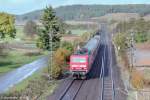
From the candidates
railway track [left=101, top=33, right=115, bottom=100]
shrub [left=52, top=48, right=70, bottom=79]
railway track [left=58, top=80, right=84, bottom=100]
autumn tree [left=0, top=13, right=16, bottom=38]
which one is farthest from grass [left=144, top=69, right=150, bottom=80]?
autumn tree [left=0, top=13, right=16, bottom=38]

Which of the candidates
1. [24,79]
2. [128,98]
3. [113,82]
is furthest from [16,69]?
[128,98]

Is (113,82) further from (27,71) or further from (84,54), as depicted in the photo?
(27,71)

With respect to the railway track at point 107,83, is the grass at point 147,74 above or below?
below

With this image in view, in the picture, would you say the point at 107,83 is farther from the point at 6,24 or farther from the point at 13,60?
the point at 6,24

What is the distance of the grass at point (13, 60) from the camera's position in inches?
2808

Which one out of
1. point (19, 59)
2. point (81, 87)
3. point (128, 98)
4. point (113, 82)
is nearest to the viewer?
point (128, 98)

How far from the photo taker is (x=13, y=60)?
83.3m

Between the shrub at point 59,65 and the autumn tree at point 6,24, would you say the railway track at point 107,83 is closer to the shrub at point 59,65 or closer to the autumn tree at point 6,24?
the shrub at point 59,65

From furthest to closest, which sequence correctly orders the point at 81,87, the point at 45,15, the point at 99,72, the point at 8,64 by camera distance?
the point at 45,15 < the point at 8,64 < the point at 99,72 < the point at 81,87

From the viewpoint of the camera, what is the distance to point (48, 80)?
52.2 m

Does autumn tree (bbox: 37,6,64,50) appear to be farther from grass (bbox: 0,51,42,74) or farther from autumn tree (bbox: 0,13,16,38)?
autumn tree (bbox: 0,13,16,38)

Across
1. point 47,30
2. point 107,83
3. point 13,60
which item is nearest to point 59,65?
point 107,83

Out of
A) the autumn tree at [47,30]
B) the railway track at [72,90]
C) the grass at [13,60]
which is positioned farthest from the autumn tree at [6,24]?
the railway track at [72,90]

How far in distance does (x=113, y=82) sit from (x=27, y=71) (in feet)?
62.3
